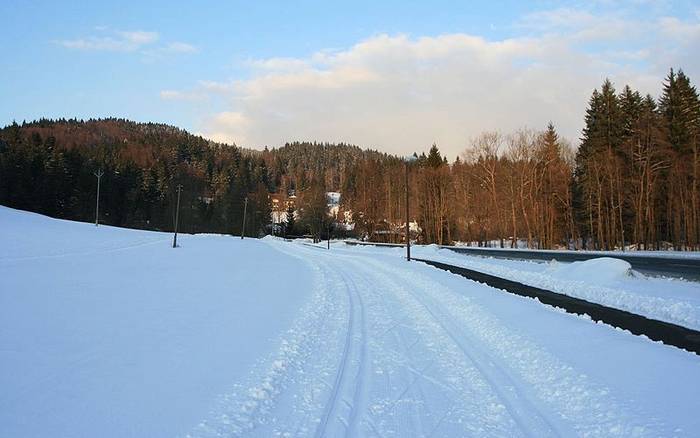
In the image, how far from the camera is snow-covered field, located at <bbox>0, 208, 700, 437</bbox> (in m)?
5.23

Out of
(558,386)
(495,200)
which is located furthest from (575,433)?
(495,200)

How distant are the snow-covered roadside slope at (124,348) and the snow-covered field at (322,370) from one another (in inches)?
1.3

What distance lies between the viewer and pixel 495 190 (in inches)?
2448

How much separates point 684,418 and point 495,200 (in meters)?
57.4

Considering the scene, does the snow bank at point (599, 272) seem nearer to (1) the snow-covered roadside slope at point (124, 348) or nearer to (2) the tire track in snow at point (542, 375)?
(2) the tire track in snow at point (542, 375)

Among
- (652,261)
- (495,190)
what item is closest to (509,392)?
(652,261)

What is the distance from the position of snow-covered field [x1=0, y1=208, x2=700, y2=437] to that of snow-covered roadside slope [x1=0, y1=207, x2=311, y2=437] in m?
0.03

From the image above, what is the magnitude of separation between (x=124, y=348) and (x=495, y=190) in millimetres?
59424

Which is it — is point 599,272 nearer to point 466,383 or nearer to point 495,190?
point 466,383

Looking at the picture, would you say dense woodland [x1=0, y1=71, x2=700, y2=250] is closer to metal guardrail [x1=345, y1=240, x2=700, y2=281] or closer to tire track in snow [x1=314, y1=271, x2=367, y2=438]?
metal guardrail [x1=345, y1=240, x2=700, y2=281]

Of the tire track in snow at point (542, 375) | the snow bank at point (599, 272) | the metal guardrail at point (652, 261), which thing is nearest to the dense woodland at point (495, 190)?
the metal guardrail at point (652, 261)

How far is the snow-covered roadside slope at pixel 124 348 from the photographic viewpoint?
5125 mm

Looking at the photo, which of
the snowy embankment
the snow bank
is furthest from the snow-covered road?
the snow bank

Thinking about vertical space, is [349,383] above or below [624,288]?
below
